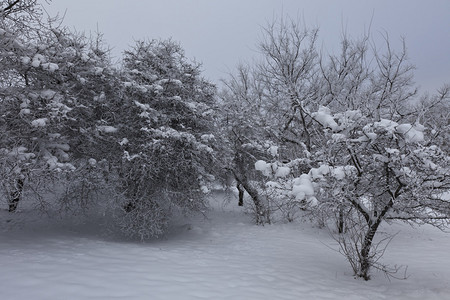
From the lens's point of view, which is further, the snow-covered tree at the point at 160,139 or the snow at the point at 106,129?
the snow-covered tree at the point at 160,139

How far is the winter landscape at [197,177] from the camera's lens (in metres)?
4.95

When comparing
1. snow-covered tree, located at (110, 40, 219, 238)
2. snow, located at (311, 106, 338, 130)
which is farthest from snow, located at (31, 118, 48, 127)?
snow, located at (311, 106, 338, 130)

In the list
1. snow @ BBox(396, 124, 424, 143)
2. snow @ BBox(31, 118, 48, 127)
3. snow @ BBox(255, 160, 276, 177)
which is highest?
snow @ BBox(396, 124, 424, 143)

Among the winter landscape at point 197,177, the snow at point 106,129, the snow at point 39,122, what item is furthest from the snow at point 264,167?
the snow at point 106,129

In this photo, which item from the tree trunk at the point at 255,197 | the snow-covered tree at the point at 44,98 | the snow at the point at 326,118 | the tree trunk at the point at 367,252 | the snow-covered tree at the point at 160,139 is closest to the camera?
the snow at the point at 326,118

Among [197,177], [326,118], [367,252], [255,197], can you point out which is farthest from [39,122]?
[255,197]

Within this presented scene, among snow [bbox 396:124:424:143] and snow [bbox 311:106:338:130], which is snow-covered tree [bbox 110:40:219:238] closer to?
snow [bbox 311:106:338:130]

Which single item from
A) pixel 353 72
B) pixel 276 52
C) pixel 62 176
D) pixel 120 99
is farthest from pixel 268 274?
pixel 353 72

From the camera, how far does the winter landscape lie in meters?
4.95

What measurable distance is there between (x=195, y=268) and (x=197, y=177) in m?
4.26

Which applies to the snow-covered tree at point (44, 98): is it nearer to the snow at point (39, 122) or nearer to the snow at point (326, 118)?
the snow at point (39, 122)

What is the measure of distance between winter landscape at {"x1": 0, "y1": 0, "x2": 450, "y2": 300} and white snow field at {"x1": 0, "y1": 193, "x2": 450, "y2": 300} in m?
0.04

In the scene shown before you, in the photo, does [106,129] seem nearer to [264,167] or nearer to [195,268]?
[195,268]

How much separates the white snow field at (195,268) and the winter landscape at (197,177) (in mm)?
43
